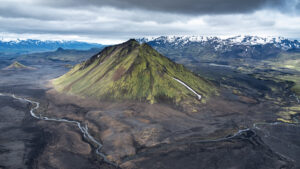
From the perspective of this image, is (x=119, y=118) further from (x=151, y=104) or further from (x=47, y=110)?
(x=47, y=110)

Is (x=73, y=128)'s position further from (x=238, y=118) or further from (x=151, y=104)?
(x=238, y=118)

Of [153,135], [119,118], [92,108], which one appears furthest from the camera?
[92,108]

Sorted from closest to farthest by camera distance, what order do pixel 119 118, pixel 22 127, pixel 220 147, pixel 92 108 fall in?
pixel 220 147
pixel 22 127
pixel 119 118
pixel 92 108

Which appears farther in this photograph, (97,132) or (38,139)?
(97,132)

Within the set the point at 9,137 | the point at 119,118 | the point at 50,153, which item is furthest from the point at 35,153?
the point at 119,118

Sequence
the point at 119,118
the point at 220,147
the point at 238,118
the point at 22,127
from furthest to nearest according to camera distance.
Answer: the point at 238,118
the point at 119,118
the point at 22,127
the point at 220,147

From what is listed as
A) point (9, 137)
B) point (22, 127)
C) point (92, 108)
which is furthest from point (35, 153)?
point (92, 108)
